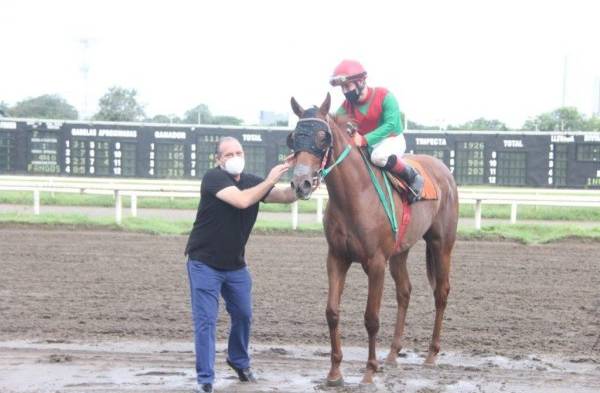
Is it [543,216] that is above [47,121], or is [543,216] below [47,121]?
below

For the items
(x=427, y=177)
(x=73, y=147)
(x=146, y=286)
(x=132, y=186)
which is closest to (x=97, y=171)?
(x=73, y=147)

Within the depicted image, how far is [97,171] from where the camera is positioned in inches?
797

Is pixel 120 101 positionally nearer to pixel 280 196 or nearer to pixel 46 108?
pixel 46 108

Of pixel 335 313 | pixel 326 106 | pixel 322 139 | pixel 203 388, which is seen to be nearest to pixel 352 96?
pixel 326 106

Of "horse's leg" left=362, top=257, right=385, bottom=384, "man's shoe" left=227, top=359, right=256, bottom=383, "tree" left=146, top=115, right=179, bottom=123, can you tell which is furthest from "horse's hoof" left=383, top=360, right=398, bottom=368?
"tree" left=146, top=115, right=179, bottom=123

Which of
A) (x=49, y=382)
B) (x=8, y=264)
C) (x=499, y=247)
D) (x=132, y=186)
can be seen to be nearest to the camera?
(x=49, y=382)

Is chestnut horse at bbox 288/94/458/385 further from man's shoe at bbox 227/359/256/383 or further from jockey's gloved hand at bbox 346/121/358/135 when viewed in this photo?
man's shoe at bbox 227/359/256/383

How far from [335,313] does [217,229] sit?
105 centimetres

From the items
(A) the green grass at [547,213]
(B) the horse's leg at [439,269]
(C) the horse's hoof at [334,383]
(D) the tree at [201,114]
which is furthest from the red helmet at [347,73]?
(D) the tree at [201,114]

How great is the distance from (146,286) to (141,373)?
11.6 feet

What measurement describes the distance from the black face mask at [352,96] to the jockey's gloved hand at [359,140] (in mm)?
342

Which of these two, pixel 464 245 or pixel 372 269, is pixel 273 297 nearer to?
pixel 372 269

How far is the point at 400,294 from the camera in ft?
23.5

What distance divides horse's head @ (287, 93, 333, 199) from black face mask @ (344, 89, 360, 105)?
1.87 ft
